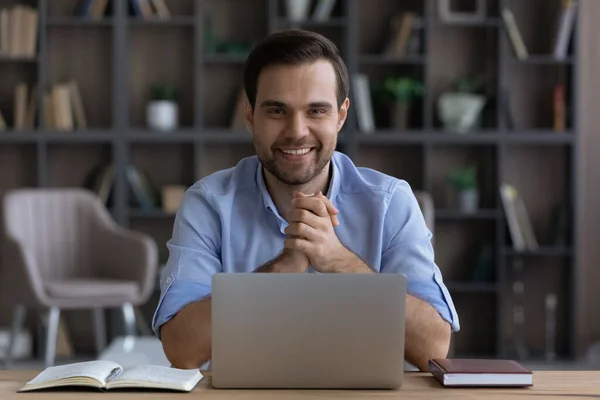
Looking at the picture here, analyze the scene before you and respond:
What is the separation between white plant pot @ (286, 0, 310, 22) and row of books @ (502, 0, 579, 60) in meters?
1.13

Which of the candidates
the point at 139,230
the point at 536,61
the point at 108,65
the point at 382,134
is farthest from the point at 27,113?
the point at 536,61

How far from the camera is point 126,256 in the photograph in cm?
516

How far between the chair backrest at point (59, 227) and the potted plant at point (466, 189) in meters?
2.00

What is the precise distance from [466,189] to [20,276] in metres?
2.51

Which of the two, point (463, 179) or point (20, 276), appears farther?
point (463, 179)

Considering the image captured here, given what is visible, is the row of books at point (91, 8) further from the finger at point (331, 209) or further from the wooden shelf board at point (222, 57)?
the finger at point (331, 209)

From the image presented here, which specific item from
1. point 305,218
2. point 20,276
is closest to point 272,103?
point 305,218

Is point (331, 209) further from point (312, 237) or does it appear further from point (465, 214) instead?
point (465, 214)

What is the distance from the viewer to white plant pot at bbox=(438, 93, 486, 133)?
5680 mm

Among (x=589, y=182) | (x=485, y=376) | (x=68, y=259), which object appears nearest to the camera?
(x=485, y=376)

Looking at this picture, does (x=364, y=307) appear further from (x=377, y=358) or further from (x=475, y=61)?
(x=475, y=61)

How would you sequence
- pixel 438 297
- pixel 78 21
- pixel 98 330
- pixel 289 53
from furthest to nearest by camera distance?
pixel 78 21 → pixel 98 330 → pixel 289 53 → pixel 438 297

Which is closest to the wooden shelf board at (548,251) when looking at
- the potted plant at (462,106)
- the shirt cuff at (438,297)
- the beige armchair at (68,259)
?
the potted plant at (462,106)

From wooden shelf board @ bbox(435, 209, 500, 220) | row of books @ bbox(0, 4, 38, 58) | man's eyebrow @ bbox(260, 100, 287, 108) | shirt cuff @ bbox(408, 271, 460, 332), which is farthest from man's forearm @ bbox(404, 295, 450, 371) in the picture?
row of books @ bbox(0, 4, 38, 58)
